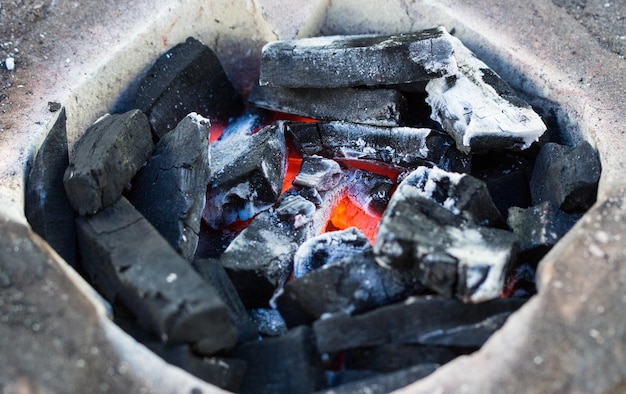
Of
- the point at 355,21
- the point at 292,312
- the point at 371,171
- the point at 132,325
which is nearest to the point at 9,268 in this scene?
the point at 132,325

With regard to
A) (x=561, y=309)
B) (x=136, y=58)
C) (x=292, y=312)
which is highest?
(x=136, y=58)

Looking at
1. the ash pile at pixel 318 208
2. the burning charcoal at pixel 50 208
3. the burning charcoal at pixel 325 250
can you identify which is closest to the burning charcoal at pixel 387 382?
the ash pile at pixel 318 208

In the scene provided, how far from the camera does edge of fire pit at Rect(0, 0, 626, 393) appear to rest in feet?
5.90

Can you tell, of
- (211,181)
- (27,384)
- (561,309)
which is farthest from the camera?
(211,181)

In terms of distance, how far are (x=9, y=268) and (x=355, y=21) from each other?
206 cm

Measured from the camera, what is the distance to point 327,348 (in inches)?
80.3

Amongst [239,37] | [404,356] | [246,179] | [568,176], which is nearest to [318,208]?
[246,179]

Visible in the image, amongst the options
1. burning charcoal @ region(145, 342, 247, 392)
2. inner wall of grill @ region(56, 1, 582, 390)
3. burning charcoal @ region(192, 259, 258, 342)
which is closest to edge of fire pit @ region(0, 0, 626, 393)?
inner wall of grill @ region(56, 1, 582, 390)

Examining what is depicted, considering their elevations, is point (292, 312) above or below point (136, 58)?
below

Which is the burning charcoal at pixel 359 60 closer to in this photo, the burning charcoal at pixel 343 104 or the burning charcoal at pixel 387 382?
the burning charcoal at pixel 343 104

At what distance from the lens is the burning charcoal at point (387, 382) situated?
1.87 m

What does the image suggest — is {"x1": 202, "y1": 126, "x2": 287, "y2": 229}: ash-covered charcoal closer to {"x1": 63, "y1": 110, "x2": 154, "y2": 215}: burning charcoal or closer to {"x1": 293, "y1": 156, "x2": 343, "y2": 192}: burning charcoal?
{"x1": 293, "y1": 156, "x2": 343, "y2": 192}: burning charcoal

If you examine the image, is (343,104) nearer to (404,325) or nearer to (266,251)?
(266,251)

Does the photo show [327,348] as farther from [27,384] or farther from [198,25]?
[198,25]
